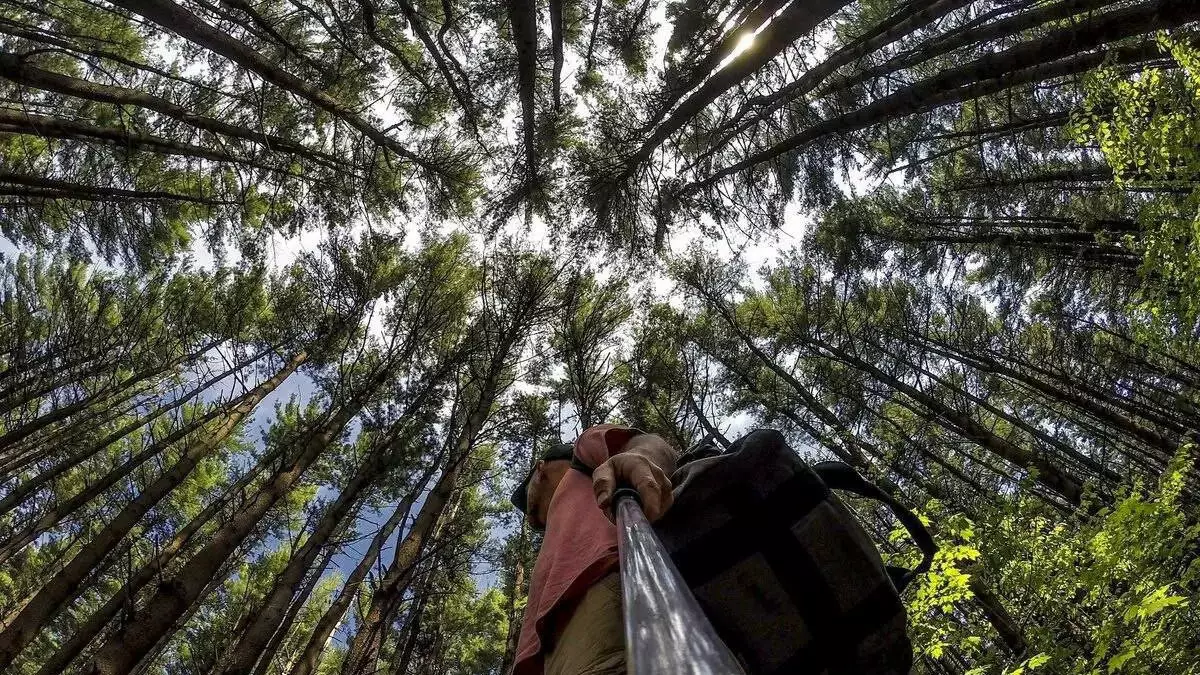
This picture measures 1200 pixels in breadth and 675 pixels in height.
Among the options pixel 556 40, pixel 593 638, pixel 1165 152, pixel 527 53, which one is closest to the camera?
pixel 593 638

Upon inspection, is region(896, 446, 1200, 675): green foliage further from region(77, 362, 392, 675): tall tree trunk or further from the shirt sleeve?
region(77, 362, 392, 675): tall tree trunk

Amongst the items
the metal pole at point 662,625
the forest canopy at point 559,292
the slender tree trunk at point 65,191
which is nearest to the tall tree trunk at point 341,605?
the forest canopy at point 559,292

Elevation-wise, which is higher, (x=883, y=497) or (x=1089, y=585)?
(x=1089, y=585)

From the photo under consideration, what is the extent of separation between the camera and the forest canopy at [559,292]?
13.5 feet

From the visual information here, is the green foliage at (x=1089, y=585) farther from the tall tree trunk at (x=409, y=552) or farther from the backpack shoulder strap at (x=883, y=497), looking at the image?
the tall tree trunk at (x=409, y=552)

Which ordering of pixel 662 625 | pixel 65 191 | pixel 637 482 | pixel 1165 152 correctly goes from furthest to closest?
pixel 65 191 < pixel 1165 152 < pixel 637 482 < pixel 662 625

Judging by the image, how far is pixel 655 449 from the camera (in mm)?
1988

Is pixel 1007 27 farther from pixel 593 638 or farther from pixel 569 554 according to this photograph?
pixel 593 638

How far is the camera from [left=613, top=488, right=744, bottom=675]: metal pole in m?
Result: 0.49

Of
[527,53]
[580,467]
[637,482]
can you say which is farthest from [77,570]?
[527,53]

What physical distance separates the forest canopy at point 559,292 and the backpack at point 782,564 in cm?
189

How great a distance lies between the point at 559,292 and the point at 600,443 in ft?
21.0

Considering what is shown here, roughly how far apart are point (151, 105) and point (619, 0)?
237 inches

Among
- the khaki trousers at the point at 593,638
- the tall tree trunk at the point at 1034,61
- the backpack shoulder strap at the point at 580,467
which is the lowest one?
the khaki trousers at the point at 593,638
